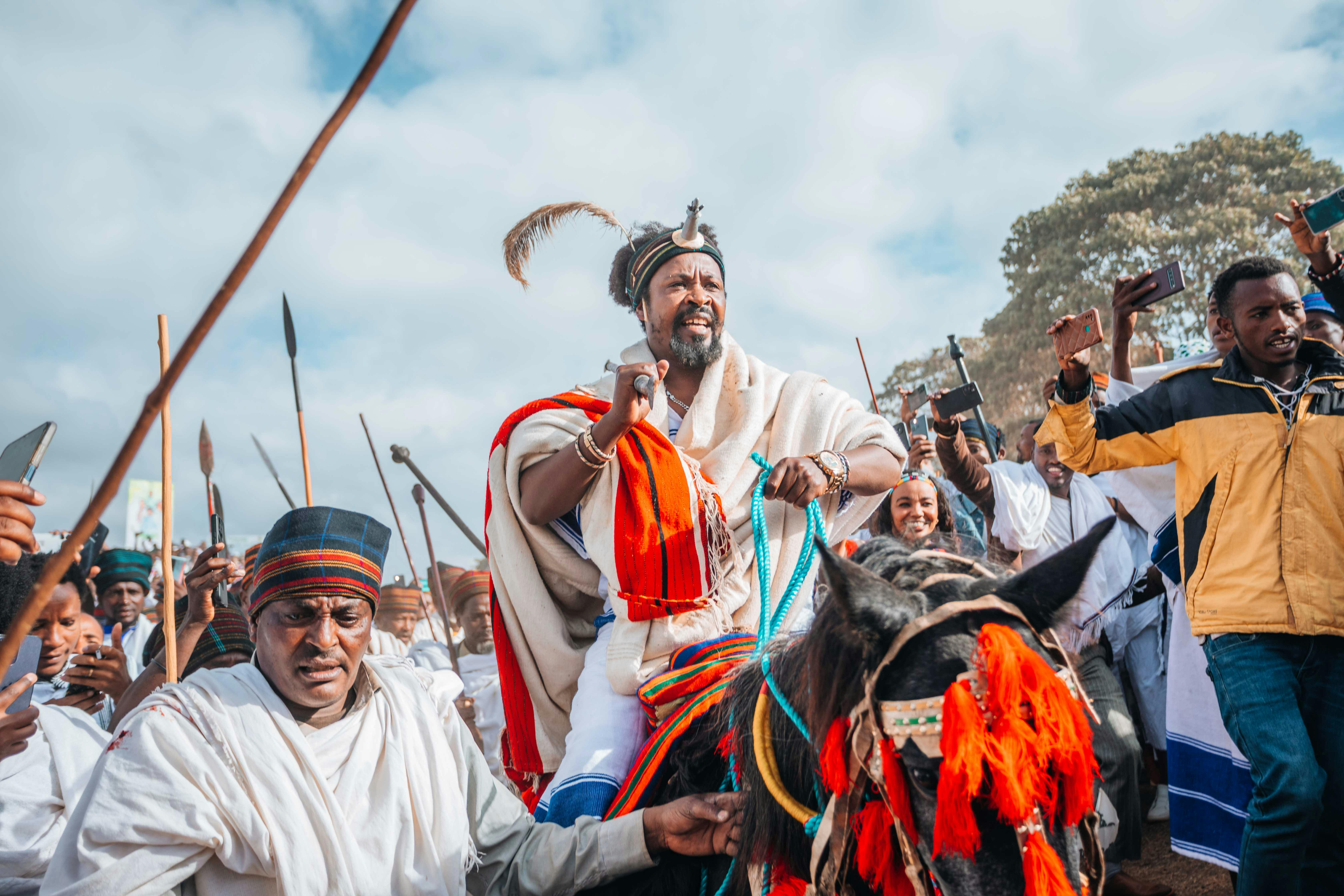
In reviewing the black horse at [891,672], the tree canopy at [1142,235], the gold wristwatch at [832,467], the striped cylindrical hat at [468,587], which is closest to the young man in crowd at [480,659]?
the striped cylindrical hat at [468,587]

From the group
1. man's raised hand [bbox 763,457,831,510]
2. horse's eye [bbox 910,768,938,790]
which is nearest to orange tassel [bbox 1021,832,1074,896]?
horse's eye [bbox 910,768,938,790]

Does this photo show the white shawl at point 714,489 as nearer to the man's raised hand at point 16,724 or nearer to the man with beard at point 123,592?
the man's raised hand at point 16,724

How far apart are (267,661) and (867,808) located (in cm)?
196

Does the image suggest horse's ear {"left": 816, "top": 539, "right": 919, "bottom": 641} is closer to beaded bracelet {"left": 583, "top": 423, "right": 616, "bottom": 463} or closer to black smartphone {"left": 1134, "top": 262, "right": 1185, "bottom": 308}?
beaded bracelet {"left": 583, "top": 423, "right": 616, "bottom": 463}

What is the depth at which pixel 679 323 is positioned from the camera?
3465mm

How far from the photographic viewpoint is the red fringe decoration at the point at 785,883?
79.4 inches

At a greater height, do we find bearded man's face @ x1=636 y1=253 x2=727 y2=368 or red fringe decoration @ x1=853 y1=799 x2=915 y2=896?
bearded man's face @ x1=636 y1=253 x2=727 y2=368

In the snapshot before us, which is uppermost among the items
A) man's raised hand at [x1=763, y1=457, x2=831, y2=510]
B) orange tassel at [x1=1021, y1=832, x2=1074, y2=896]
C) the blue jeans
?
man's raised hand at [x1=763, y1=457, x2=831, y2=510]

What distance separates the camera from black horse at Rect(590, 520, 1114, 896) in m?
1.68

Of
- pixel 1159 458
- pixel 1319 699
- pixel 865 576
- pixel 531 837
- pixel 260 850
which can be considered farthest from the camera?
pixel 1159 458

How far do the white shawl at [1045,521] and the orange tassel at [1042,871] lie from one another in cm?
378

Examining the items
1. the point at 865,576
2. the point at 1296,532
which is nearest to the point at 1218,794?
the point at 1296,532

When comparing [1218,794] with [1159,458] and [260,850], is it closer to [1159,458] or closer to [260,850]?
[1159,458]

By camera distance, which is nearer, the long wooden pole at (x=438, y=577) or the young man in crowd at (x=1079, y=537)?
the young man in crowd at (x=1079, y=537)
